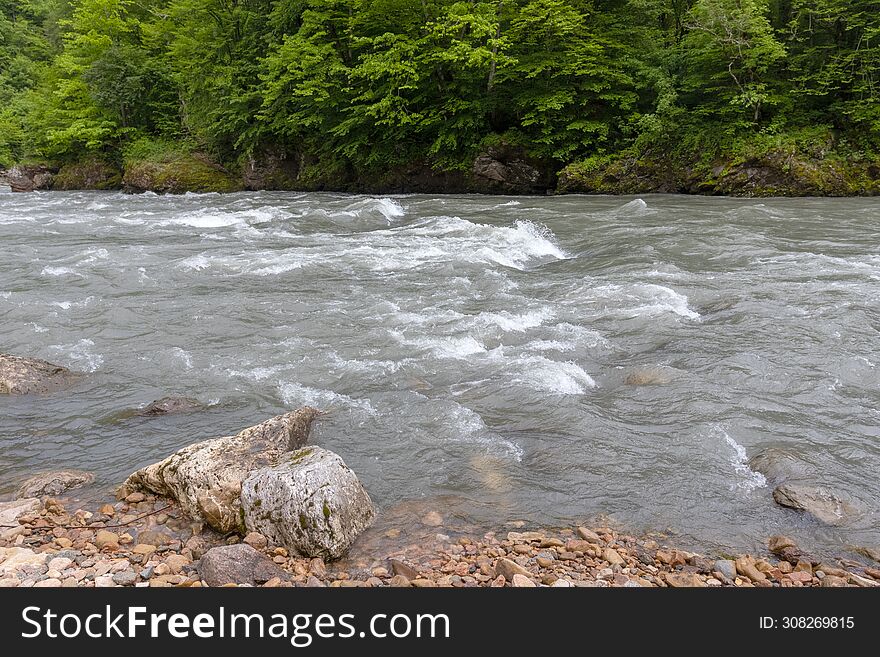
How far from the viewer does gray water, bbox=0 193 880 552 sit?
4664 mm

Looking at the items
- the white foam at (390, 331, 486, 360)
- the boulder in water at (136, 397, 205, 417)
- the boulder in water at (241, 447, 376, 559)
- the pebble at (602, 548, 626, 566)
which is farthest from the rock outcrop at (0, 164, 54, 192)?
the pebble at (602, 548, 626, 566)

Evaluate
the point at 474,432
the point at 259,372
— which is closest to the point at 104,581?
the point at 474,432

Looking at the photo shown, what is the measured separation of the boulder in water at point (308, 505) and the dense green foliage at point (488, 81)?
19.0 metres

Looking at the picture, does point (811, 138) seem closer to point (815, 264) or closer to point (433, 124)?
point (815, 264)

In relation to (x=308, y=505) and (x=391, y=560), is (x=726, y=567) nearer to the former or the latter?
(x=391, y=560)

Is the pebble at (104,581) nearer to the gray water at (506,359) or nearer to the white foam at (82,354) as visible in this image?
the gray water at (506,359)

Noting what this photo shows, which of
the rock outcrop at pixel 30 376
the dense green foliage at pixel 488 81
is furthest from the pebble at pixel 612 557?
the dense green foliage at pixel 488 81

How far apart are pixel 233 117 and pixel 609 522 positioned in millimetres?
26080

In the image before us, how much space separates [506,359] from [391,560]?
3.39 meters

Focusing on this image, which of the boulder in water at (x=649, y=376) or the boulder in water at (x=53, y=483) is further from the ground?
the boulder in water at (x=649, y=376)

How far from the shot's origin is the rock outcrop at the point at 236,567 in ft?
11.2

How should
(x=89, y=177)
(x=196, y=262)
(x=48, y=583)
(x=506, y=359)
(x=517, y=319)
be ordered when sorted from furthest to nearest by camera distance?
(x=89, y=177), (x=196, y=262), (x=517, y=319), (x=506, y=359), (x=48, y=583)

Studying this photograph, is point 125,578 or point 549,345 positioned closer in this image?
point 125,578

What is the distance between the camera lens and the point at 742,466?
4750mm
